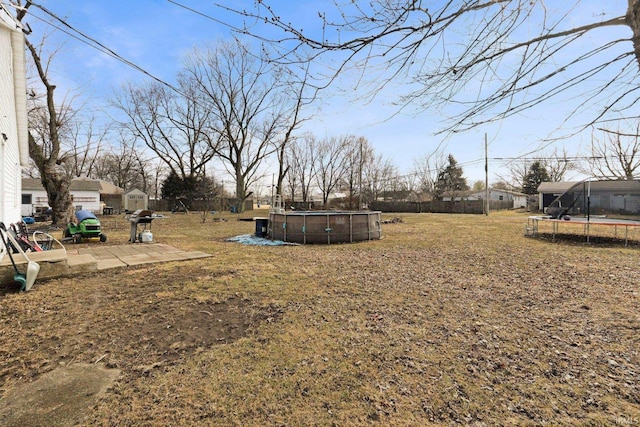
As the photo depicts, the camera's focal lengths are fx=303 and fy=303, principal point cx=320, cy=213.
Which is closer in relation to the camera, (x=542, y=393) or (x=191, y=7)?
(x=542, y=393)

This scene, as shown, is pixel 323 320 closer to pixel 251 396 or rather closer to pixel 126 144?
pixel 251 396

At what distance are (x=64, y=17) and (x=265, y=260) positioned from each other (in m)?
5.83

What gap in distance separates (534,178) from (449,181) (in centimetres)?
1176

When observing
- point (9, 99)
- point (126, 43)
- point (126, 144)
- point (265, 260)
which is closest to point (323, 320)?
point (265, 260)

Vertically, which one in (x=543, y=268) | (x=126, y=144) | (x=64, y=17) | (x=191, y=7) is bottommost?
(x=543, y=268)

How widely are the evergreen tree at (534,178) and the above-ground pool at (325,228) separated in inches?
1700

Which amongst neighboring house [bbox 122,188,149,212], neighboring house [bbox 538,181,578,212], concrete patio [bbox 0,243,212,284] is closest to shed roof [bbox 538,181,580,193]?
neighboring house [bbox 538,181,578,212]

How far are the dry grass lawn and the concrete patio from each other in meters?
0.39

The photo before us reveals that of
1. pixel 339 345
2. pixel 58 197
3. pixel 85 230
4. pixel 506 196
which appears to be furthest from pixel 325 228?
pixel 506 196

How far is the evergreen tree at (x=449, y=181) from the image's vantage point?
45584 mm

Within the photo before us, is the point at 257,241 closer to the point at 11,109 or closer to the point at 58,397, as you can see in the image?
the point at 11,109

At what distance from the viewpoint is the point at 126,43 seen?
6.31m

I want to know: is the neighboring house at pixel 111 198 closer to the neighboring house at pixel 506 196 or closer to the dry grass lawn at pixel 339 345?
the dry grass lawn at pixel 339 345

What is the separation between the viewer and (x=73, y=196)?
1006 inches
